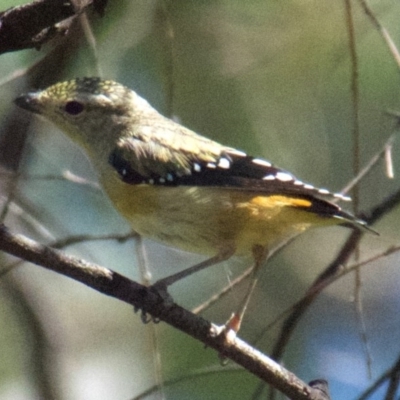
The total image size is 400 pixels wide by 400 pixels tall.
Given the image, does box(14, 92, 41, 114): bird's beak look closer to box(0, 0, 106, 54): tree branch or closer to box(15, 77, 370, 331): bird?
box(15, 77, 370, 331): bird

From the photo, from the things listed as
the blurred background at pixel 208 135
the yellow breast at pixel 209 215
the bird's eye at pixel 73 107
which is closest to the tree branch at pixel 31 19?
the yellow breast at pixel 209 215

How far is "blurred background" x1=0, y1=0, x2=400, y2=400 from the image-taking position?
16.0ft

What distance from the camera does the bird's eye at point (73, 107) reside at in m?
4.19

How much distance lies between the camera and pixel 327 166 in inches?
210

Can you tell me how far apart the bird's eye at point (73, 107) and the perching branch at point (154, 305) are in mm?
1435

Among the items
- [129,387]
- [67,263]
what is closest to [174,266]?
[129,387]

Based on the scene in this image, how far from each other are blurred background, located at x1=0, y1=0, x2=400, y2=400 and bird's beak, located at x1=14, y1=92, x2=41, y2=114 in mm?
436

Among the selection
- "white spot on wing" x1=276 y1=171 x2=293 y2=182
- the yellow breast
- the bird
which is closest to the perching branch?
the bird

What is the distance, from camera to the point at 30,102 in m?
4.08

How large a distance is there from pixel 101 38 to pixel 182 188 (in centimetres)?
162

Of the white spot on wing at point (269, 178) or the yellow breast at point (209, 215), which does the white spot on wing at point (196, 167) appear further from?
the white spot on wing at point (269, 178)

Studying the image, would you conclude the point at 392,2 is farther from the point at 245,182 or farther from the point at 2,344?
the point at 2,344

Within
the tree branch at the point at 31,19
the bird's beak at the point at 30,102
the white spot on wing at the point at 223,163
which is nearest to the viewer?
the tree branch at the point at 31,19

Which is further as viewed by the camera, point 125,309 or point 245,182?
point 125,309
